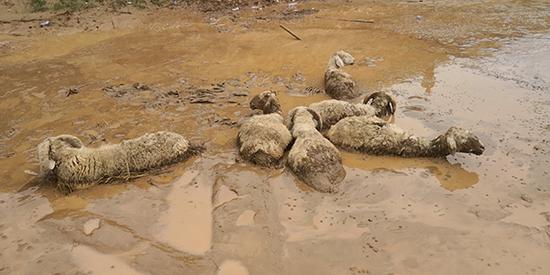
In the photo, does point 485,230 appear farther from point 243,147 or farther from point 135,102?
point 135,102

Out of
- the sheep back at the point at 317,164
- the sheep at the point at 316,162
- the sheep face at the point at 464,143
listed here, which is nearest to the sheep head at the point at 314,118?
the sheep at the point at 316,162

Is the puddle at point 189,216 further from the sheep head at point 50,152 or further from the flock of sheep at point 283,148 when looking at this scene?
the sheep head at point 50,152

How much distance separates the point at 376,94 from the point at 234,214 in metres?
3.05

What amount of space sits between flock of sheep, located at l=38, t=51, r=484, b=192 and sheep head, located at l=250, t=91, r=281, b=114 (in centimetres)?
17

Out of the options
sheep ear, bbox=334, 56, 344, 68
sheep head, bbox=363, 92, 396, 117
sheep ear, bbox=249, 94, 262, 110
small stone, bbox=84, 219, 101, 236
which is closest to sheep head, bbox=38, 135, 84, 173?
small stone, bbox=84, 219, 101, 236

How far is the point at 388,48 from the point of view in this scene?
365 inches

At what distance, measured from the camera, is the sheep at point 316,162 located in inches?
194

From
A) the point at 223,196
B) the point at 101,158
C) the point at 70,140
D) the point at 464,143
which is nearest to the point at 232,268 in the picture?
the point at 223,196

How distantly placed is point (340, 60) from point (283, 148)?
323cm

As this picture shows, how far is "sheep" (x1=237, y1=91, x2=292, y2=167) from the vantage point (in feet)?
17.5

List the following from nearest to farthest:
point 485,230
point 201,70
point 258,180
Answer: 1. point 485,230
2. point 258,180
3. point 201,70

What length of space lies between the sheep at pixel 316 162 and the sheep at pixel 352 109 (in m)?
0.84

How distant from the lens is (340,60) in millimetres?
8203

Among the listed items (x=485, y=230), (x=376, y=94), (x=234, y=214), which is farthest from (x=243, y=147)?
(x=485, y=230)
